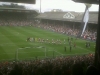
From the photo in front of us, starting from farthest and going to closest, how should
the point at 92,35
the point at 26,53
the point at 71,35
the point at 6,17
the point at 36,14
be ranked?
the point at 36,14
the point at 6,17
the point at 71,35
the point at 92,35
the point at 26,53

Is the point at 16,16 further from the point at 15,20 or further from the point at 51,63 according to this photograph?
the point at 51,63

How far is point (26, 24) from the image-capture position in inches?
2643

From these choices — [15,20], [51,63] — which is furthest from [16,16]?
[51,63]

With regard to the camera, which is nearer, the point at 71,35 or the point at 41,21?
the point at 71,35

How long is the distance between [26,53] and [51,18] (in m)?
39.0

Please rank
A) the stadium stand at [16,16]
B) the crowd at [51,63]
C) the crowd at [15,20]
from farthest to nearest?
the stadium stand at [16,16]
the crowd at [15,20]
the crowd at [51,63]

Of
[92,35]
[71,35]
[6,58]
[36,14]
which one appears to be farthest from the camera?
[36,14]

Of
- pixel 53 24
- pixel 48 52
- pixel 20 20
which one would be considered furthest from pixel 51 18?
pixel 48 52

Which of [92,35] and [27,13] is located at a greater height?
[27,13]

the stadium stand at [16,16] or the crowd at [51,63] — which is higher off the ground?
the stadium stand at [16,16]

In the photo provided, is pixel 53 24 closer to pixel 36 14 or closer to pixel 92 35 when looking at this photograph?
pixel 36 14

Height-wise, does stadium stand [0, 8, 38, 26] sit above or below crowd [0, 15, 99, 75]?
above

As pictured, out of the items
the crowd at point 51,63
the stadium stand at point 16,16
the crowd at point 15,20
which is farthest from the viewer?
the stadium stand at point 16,16

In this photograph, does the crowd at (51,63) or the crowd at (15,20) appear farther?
the crowd at (15,20)
